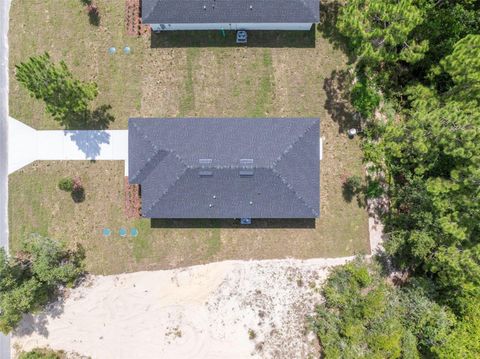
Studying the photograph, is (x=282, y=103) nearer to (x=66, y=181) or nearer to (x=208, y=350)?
(x=66, y=181)

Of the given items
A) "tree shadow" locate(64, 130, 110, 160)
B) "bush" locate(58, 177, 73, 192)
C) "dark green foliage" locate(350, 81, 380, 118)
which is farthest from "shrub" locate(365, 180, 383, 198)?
"bush" locate(58, 177, 73, 192)

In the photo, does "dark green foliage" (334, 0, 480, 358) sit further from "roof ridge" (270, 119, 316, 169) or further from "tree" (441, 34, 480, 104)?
"roof ridge" (270, 119, 316, 169)

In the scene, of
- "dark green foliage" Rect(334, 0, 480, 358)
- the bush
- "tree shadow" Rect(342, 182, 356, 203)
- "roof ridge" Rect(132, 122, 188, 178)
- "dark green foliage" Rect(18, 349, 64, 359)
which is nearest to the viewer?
"dark green foliage" Rect(334, 0, 480, 358)

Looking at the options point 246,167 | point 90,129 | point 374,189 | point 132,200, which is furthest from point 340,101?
point 90,129

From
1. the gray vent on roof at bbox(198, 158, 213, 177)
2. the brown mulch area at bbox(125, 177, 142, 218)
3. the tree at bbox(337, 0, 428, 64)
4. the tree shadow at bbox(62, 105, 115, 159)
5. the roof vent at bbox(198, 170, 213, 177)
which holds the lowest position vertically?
the brown mulch area at bbox(125, 177, 142, 218)

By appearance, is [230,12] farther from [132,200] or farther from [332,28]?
[132,200]

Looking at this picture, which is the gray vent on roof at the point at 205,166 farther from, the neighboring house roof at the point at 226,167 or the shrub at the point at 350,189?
the shrub at the point at 350,189
